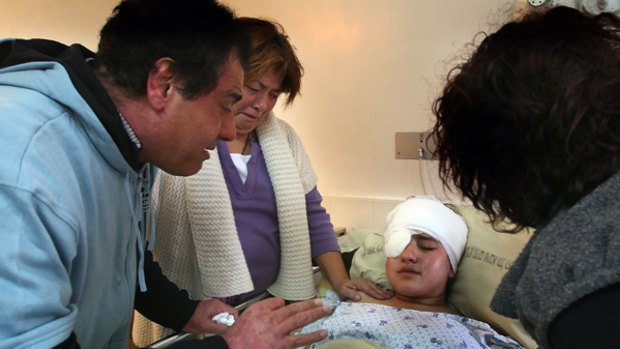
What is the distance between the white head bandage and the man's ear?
3.73 ft

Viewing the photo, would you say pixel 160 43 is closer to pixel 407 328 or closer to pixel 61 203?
pixel 61 203

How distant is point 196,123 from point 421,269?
1153 millimetres

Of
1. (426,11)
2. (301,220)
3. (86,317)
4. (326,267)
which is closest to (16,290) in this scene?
(86,317)

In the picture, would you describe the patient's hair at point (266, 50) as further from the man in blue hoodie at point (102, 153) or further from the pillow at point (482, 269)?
the pillow at point (482, 269)

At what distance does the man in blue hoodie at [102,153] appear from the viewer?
58 cm

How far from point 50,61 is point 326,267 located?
49.3 inches

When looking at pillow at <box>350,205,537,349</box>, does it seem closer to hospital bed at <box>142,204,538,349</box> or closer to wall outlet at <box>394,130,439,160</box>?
hospital bed at <box>142,204,538,349</box>

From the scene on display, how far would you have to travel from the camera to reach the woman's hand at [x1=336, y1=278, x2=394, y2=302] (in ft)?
5.35

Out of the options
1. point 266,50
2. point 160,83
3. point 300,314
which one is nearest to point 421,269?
point 300,314

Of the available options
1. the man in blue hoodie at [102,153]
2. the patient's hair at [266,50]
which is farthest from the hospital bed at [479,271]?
the patient's hair at [266,50]

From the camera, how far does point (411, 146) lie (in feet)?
7.11

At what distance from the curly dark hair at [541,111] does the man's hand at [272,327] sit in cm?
51

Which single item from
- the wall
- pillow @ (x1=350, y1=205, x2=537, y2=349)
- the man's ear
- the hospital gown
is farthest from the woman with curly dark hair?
the wall

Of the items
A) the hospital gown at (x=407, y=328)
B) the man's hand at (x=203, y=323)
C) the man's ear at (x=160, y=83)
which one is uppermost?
the man's ear at (x=160, y=83)
